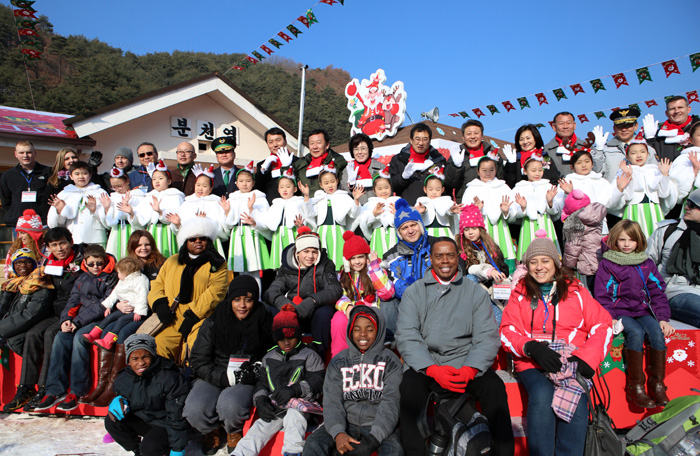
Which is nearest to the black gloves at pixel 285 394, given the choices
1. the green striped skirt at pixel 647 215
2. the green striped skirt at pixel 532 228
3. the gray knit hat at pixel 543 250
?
the gray knit hat at pixel 543 250

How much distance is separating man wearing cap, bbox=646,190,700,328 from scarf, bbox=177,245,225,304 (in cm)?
401

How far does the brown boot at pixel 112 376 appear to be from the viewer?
372cm

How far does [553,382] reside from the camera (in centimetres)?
280

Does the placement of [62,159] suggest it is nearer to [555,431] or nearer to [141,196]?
[141,196]

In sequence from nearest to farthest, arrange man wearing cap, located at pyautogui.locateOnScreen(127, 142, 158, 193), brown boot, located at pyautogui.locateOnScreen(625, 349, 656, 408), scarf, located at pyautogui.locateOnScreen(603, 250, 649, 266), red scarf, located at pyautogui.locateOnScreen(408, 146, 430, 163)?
brown boot, located at pyautogui.locateOnScreen(625, 349, 656, 408) < scarf, located at pyautogui.locateOnScreen(603, 250, 649, 266) < red scarf, located at pyautogui.locateOnScreen(408, 146, 430, 163) < man wearing cap, located at pyautogui.locateOnScreen(127, 142, 158, 193)

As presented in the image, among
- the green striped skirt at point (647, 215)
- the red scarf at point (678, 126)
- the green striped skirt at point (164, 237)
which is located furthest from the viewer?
the red scarf at point (678, 126)

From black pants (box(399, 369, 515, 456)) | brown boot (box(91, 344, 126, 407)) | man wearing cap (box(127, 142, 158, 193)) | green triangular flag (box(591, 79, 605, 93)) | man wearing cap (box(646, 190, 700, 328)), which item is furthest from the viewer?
green triangular flag (box(591, 79, 605, 93))

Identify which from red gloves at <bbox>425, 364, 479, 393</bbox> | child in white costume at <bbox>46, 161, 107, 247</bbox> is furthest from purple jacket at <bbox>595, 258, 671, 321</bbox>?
child in white costume at <bbox>46, 161, 107, 247</bbox>

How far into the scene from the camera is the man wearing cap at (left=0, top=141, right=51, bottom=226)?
18.2 ft

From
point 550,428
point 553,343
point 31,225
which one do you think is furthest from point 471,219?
point 31,225

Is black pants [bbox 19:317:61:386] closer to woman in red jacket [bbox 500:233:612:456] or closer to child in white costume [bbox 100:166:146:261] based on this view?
child in white costume [bbox 100:166:146:261]

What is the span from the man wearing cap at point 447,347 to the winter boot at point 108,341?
100 inches

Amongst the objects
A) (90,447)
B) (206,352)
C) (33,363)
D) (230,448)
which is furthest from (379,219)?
(33,363)

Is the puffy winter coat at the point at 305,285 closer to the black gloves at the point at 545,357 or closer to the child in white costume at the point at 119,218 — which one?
the black gloves at the point at 545,357
